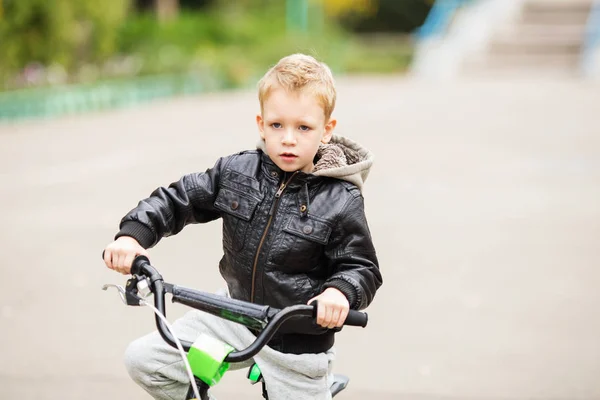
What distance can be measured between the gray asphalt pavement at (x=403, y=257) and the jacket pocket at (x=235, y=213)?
4.91 ft

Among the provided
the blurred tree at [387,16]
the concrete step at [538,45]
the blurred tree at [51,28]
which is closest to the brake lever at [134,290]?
the blurred tree at [51,28]

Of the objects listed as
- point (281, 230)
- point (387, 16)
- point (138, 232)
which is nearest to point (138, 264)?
point (138, 232)

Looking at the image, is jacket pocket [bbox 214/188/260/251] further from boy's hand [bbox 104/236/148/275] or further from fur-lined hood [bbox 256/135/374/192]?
boy's hand [bbox 104/236/148/275]

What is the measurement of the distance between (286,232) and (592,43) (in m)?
24.8

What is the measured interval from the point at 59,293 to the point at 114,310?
0.51 metres

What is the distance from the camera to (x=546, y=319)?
4875mm

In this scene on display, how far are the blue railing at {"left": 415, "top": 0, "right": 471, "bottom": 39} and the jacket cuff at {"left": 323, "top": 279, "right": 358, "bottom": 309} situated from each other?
3007 centimetres

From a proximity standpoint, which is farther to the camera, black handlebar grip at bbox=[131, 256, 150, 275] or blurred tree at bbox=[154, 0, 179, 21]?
blurred tree at bbox=[154, 0, 179, 21]

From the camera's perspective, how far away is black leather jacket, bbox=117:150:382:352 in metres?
2.49

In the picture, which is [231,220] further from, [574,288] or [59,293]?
[574,288]

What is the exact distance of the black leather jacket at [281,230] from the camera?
249cm

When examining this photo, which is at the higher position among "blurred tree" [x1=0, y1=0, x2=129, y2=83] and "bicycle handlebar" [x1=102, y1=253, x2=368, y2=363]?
"blurred tree" [x1=0, y1=0, x2=129, y2=83]

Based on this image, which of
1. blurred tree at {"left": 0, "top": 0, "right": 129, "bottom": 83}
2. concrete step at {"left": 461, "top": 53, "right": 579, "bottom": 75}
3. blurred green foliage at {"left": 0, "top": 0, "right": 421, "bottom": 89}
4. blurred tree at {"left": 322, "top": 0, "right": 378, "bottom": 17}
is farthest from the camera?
blurred tree at {"left": 322, "top": 0, "right": 378, "bottom": 17}

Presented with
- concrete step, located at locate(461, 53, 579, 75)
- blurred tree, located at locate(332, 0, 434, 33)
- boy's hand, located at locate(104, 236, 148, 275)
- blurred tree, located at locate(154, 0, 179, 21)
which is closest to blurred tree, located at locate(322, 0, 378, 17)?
blurred tree, located at locate(332, 0, 434, 33)
